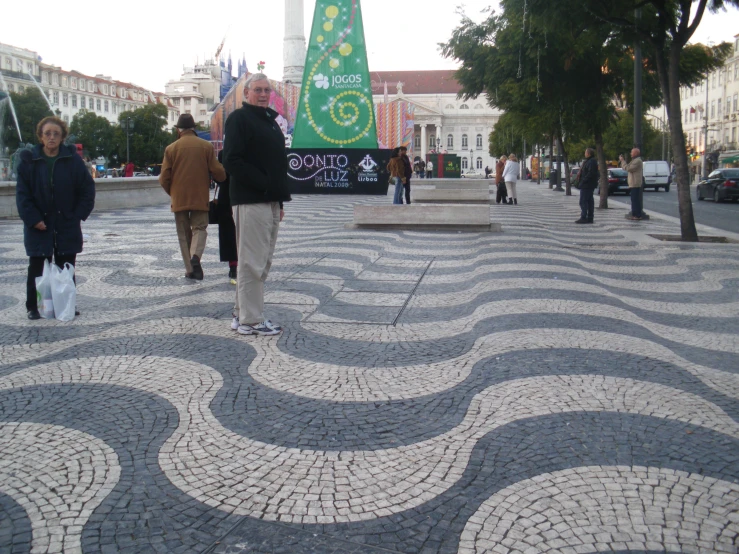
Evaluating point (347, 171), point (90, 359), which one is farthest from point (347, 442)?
point (347, 171)

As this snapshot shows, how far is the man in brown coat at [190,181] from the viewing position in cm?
805

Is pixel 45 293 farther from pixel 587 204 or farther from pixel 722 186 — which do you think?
pixel 722 186

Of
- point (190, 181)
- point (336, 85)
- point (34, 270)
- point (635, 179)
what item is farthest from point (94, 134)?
point (34, 270)

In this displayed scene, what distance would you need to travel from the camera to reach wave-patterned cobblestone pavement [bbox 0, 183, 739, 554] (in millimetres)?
2688

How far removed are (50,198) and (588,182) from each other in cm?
1215

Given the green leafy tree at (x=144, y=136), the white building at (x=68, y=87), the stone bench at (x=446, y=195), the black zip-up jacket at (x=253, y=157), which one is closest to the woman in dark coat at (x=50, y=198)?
the black zip-up jacket at (x=253, y=157)

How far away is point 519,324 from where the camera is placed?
5.88 metres

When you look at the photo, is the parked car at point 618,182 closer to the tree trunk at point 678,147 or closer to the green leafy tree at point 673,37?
the green leafy tree at point 673,37

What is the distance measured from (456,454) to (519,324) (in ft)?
8.86

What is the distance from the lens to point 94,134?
3009 inches

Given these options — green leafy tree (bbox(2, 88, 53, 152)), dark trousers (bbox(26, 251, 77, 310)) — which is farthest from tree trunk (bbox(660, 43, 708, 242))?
green leafy tree (bbox(2, 88, 53, 152))

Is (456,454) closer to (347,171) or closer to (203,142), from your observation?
(203,142)

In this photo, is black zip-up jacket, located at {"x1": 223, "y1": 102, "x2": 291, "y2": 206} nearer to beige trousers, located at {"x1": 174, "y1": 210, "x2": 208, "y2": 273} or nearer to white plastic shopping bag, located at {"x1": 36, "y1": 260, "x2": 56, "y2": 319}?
white plastic shopping bag, located at {"x1": 36, "y1": 260, "x2": 56, "y2": 319}

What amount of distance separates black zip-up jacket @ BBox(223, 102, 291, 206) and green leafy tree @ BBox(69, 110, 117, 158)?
249ft
